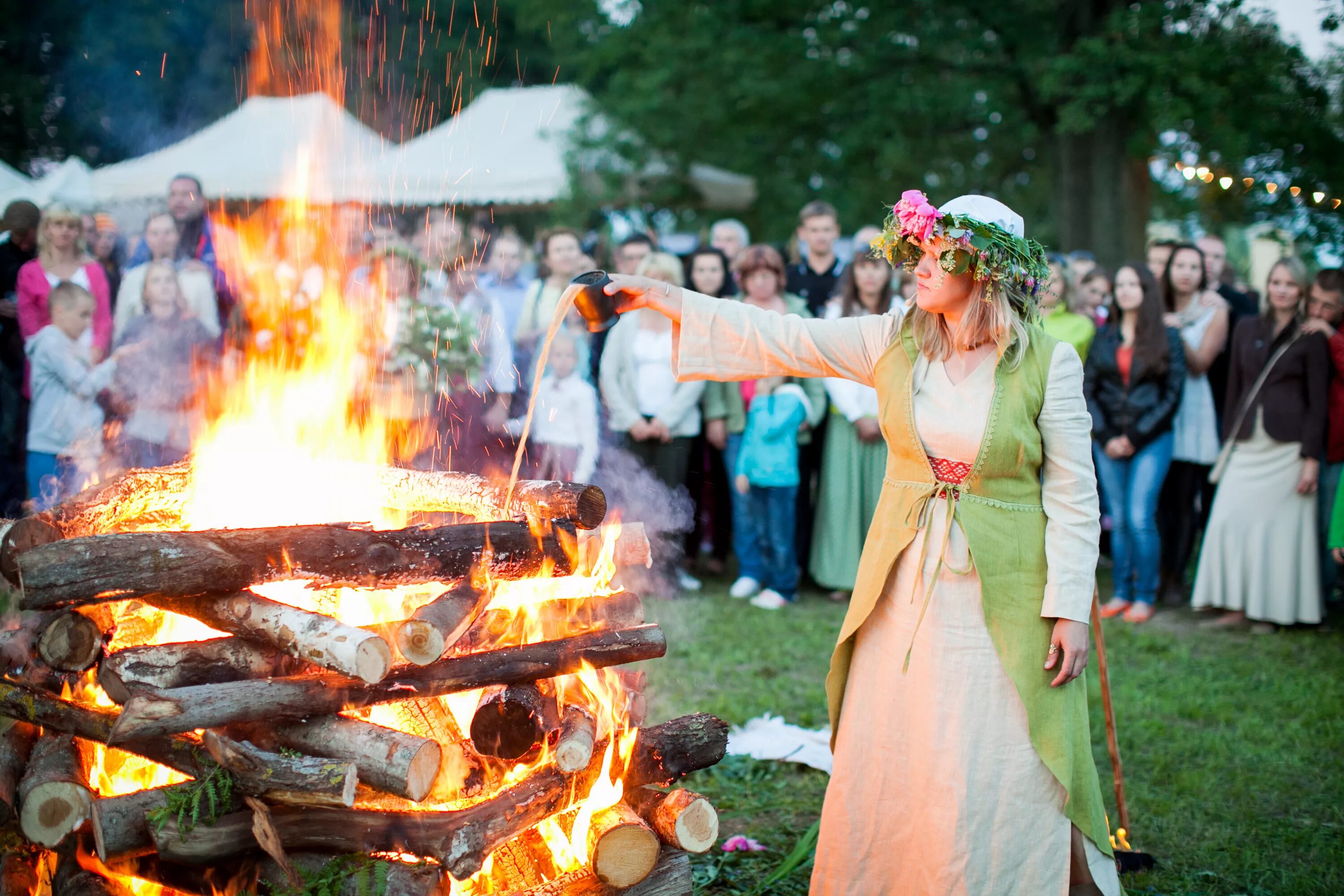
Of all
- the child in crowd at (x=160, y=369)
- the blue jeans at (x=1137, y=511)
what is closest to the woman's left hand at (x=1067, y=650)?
the blue jeans at (x=1137, y=511)

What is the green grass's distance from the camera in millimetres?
4176

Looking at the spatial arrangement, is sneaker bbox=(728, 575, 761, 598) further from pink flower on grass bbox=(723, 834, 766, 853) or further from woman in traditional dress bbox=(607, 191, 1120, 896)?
woman in traditional dress bbox=(607, 191, 1120, 896)

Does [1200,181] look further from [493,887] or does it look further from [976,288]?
[493,887]

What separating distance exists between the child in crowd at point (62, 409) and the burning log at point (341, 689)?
4.08 m

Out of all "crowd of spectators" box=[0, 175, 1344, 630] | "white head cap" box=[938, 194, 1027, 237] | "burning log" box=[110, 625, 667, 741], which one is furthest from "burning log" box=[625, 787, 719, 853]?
"crowd of spectators" box=[0, 175, 1344, 630]

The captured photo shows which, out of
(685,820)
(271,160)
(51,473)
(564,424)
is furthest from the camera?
(271,160)

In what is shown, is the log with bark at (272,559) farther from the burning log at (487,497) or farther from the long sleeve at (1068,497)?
the long sleeve at (1068,497)

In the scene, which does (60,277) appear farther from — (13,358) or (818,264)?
(818,264)

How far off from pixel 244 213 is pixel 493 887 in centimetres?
1297

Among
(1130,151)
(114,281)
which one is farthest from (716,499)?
(1130,151)

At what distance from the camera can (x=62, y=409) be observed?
7129 millimetres

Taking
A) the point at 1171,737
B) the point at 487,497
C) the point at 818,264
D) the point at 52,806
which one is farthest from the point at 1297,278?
the point at 52,806

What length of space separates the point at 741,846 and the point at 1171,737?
2.46 metres

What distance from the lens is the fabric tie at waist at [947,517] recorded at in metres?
3.29
